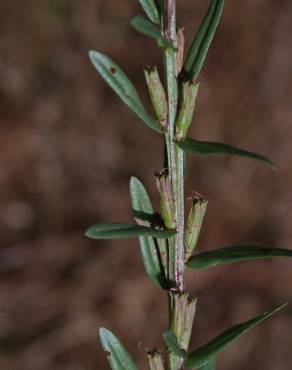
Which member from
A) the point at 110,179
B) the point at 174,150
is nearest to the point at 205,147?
the point at 174,150

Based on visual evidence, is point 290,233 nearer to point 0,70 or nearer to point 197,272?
point 197,272

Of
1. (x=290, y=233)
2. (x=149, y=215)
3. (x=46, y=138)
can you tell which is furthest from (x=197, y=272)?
(x=149, y=215)

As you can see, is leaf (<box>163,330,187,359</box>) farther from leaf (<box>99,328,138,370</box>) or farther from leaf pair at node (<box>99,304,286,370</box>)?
leaf (<box>99,328,138,370</box>)

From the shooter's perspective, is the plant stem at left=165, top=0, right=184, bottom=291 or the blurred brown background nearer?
the plant stem at left=165, top=0, right=184, bottom=291

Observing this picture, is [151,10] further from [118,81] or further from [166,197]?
[166,197]

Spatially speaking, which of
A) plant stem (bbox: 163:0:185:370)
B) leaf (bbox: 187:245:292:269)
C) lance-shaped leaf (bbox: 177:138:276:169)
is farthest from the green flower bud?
lance-shaped leaf (bbox: 177:138:276:169)

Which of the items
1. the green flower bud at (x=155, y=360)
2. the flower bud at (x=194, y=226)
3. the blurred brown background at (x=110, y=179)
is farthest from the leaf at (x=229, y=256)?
the blurred brown background at (x=110, y=179)

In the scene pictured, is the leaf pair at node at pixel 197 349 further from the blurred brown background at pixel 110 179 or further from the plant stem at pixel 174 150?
the blurred brown background at pixel 110 179
